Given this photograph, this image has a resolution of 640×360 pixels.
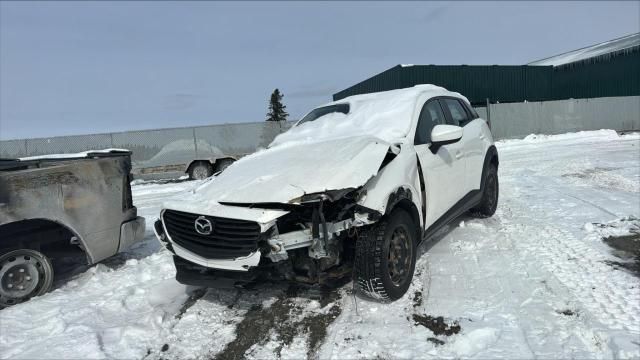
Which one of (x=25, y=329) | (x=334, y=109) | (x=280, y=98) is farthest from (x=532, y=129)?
(x=280, y=98)

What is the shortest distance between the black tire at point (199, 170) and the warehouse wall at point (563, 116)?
14213mm

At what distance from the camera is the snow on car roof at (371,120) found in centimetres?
472

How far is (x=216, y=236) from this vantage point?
3.55 metres

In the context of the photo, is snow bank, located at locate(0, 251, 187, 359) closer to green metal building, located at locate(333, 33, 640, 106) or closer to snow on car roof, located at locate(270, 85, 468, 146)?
snow on car roof, located at locate(270, 85, 468, 146)

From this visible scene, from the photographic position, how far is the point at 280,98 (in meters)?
57.8

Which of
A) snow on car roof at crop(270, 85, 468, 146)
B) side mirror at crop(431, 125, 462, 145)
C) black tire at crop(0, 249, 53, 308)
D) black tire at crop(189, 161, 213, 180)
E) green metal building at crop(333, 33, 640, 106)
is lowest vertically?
black tire at crop(0, 249, 53, 308)

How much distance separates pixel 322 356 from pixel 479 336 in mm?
1128

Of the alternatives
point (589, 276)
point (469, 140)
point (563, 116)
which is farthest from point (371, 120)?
point (563, 116)

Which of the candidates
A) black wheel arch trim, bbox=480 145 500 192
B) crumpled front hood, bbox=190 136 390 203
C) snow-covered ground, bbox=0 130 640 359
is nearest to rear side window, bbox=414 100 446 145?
crumpled front hood, bbox=190 136 390 203

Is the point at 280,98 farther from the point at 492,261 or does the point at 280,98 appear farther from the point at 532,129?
the point at 492,261

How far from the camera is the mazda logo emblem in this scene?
3537 millimetres

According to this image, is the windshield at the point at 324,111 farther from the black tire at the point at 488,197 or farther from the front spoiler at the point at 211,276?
the front spoiler at the point at 211,276

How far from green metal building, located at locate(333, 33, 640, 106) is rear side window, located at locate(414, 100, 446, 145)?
20.5 meters

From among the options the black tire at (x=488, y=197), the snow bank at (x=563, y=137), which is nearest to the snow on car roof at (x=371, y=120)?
the black tire at (x=488, y=197)
